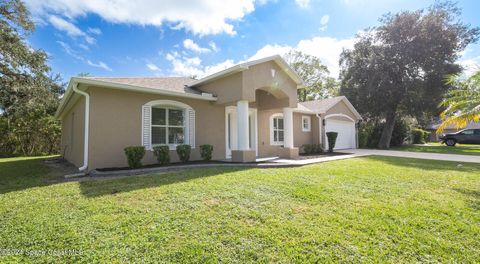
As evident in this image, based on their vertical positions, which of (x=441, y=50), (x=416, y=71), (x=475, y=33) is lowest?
(x=416, y=71)

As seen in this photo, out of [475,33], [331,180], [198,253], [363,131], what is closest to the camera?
[198,253]

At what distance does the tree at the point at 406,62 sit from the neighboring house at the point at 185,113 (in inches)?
478

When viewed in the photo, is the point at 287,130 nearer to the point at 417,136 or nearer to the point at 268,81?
the point at 268,81

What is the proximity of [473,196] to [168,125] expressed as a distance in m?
9.25

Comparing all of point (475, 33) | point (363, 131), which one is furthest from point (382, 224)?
point (475, 33)

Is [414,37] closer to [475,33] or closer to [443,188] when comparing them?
[475,33]

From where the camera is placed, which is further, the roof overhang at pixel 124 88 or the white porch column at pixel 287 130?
the white porch column at pixel 287 130

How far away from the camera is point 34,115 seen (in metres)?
17.4

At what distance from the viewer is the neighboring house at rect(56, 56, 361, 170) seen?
7.62 meters

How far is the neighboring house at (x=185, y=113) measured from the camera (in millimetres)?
7617

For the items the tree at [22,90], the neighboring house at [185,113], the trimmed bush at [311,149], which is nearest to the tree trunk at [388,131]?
the trimmed bush at [311,149]

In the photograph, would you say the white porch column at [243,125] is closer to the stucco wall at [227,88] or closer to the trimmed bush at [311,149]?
the stucco wall at [227,88]

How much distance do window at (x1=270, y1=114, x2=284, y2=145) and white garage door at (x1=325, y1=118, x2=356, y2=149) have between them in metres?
4.51

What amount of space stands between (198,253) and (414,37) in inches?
969
